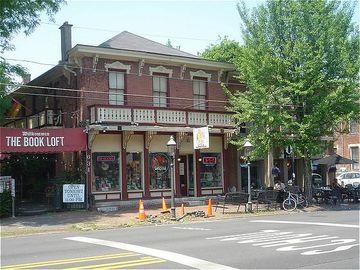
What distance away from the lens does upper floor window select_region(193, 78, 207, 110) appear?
29195 mm

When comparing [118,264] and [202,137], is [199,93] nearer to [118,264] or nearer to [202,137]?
[202,137]

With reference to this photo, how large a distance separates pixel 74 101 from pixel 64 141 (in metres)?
3.59

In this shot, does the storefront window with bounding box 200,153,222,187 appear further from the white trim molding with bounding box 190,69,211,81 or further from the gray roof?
the gray roof

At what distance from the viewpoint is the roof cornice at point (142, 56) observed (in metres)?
24.9

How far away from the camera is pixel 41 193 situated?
96.5 feet

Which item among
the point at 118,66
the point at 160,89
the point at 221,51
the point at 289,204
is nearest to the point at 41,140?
the point at 118,66

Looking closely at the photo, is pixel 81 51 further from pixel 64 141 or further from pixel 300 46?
pixel 300 46

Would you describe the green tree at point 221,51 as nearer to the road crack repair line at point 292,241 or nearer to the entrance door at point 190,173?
the entrance door at point 190,173

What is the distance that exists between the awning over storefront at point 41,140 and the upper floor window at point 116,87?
9.21 ft

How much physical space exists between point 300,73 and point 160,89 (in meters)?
7.62

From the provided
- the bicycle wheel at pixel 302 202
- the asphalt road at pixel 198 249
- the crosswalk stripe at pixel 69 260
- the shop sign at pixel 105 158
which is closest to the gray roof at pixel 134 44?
the shop sign at pixel 105 158

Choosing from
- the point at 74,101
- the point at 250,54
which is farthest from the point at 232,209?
the point at 74,101

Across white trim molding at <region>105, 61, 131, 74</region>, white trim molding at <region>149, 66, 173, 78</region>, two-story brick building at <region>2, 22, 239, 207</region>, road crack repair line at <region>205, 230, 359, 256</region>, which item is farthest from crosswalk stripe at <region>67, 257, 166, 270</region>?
white trim molding at <region>149, 66, 173, 78</region>

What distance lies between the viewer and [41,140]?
22969 millimetres
